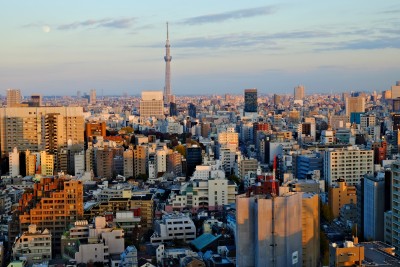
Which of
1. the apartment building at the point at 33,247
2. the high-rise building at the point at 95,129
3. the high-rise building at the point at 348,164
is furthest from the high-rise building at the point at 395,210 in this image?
the high-rise building at the point at 95,129

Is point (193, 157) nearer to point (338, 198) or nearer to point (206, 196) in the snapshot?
point (206, 196)

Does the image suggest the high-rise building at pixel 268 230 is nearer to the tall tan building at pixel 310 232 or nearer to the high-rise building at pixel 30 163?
the tall tan building at pixel 310 232

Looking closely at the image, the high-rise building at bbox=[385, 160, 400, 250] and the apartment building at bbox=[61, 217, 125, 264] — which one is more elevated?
the high-rise building at bbox=[385, 160, 400, 250]

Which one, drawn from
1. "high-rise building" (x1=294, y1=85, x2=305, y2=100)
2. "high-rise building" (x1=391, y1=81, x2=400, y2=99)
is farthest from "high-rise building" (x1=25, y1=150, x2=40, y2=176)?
"high-rise building" (x1=294, y1=85, x2=305, y2=100)


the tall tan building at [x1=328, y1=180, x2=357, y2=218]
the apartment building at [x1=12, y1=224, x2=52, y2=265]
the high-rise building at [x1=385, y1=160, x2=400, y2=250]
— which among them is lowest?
the apartment building at [x1=12, y1=224, x2=52, y2=265]

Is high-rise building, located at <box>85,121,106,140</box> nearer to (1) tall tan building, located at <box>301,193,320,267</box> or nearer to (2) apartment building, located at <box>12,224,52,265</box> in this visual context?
(2) apartment building, located at <box>12,224,52,265</box>

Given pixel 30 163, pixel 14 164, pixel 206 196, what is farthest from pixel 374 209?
pixel 14 164
